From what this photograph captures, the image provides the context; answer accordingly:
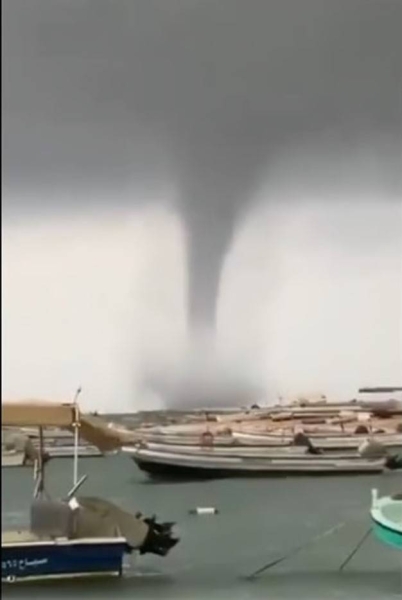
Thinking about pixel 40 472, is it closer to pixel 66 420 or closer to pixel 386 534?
pixel 66 420

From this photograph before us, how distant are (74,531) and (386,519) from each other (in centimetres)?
59

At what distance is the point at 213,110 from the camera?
1.47 metres

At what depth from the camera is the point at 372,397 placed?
1.52 metres

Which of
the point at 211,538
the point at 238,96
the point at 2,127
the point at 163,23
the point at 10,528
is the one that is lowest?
the point at 211,538

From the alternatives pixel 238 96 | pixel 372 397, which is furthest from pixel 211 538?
pixel 238 96

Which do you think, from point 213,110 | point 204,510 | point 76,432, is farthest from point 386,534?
point 213,110

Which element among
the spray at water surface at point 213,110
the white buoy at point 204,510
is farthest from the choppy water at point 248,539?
the spray at water surface at point 213,110

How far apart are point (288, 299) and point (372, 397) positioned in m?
0.21

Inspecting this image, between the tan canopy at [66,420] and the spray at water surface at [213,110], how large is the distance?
138 mm

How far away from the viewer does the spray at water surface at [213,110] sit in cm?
133

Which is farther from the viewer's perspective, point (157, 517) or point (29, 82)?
point (157, 517)

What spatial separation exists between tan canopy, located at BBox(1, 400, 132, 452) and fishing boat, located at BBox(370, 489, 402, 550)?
1.51 ft

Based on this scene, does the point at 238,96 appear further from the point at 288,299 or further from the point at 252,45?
the point at 288,299

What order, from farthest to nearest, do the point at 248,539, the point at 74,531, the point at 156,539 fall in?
the point at 248,539
the point at 156,539
the point at 74,531
